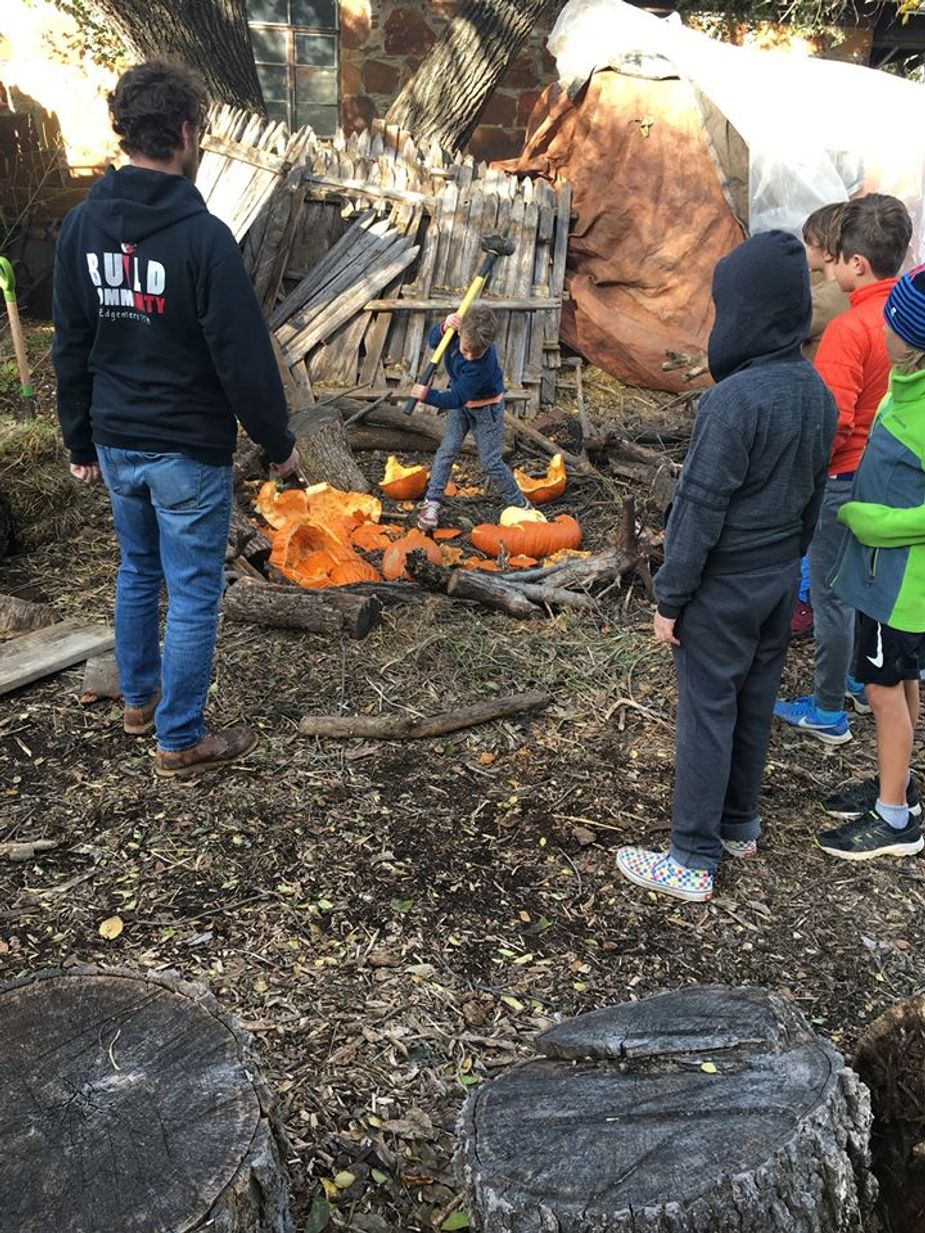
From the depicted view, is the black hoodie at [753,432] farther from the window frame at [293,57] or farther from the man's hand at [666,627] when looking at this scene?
the window frame at [293,57]

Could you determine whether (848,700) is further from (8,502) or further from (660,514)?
(8,502)

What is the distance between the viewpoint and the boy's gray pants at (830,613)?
4.14 m

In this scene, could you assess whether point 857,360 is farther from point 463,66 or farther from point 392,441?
point 463,66

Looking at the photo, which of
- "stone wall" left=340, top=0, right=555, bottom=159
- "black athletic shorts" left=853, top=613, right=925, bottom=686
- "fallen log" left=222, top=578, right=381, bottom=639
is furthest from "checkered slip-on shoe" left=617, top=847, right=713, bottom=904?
"stone wall" left=340, top=0, right=555, bottom=159

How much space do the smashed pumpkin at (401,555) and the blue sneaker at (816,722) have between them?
2.06 m

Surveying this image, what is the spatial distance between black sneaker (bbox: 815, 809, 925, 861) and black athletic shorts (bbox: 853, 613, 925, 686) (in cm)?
58

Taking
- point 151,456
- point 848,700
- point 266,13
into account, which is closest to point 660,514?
point 848,700

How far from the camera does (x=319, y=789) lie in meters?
3.89

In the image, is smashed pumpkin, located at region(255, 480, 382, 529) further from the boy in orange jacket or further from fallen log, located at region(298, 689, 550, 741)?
the boy in orange jacket

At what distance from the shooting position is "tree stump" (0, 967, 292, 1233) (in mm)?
1638

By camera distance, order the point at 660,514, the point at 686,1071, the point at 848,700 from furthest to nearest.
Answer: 1. the point at 660,514
2. the point at 848,700
3. the point at 686,1071

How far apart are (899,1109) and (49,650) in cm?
393

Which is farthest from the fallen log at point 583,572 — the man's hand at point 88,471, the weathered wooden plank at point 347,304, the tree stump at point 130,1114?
the weathered wooden plank at point 347,304

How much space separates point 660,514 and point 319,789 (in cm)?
339
